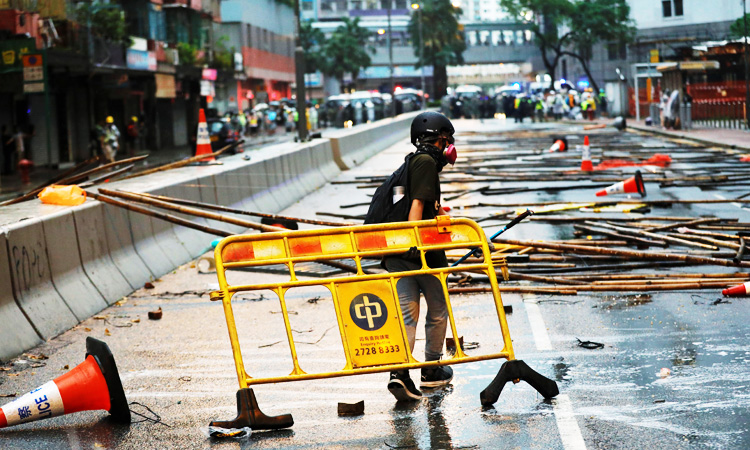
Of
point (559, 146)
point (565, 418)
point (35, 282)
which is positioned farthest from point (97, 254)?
point (559, 146)

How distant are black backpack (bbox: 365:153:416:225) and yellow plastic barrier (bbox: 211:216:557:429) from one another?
32 centimetres

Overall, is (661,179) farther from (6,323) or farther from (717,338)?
(6,323)

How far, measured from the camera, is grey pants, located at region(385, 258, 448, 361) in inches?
254

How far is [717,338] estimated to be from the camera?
7.62 metres

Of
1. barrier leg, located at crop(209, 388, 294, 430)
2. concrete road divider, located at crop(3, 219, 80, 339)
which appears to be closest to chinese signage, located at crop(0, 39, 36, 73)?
concrete road divider, located at crop(3, 219, 80, 339)

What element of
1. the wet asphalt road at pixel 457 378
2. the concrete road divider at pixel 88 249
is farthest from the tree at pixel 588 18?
the wet asphalt road at pixel 457 378

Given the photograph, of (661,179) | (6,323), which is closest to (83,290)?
(6,323)

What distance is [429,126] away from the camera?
260 inches

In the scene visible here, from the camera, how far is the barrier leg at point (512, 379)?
5.92 meters

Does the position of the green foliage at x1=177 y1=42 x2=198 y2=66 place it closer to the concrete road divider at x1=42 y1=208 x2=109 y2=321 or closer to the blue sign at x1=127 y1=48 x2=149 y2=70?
the blue sign at x1=127 y1=48 x2=149 y2=70

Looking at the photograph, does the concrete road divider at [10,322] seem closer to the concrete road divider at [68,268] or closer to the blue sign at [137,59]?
the concrete road divider at [68,268]

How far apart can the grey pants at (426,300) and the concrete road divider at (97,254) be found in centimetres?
399

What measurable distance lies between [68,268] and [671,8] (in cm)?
7105

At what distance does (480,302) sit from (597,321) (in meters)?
1.35
